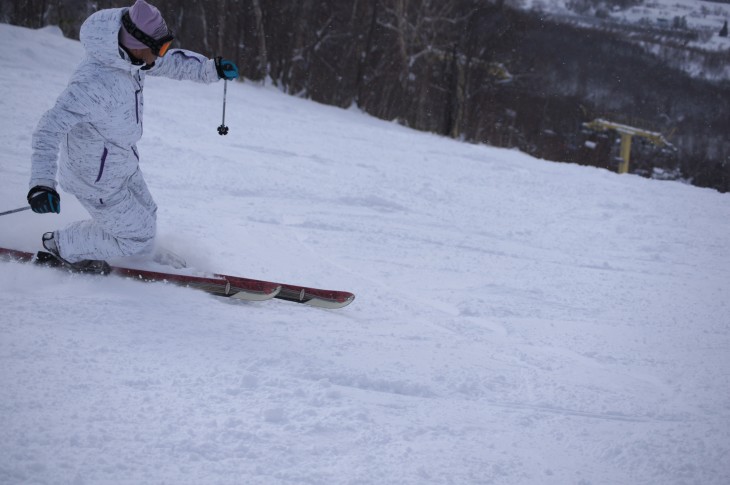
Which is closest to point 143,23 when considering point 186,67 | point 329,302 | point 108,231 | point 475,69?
point 186,67

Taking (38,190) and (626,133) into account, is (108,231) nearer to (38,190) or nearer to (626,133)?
(38,190)

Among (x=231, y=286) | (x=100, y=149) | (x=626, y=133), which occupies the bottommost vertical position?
(x=231, y=286)

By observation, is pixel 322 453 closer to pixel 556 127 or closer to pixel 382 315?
pixel 382 315

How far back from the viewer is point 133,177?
3.54 metres

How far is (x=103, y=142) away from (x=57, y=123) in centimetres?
27

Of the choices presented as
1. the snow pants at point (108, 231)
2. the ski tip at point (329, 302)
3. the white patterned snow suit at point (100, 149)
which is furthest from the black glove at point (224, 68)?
the ski tip at point (329, 302)

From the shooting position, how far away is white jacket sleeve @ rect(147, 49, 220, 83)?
370 cm

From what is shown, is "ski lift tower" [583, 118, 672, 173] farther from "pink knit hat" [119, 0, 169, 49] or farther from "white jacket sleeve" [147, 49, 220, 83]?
"pink knit hat" [119, 0, 169, 49]

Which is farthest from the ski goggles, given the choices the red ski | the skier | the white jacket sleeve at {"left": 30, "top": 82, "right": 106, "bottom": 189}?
the red ski

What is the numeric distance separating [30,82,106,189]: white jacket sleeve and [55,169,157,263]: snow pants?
388mm

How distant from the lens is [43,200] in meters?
2.81

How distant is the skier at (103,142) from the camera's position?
9.63 feet

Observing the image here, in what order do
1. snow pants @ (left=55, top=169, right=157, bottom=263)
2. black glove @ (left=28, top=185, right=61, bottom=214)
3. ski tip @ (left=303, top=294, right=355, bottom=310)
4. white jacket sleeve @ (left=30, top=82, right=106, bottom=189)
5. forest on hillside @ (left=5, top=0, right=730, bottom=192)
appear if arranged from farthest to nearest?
1. forest on hillside @ (left=5, top=0, right=730, bottom=192)
2. ski tip @ (left=303, top=294, right=355, bottom=310)
3. snow pants @ (left=55, top=169, right=157, bottom=263)
4. white jacket sleeve @ (left=30, top=82, right=106, bottom=189)
5. black glove @ (left=28, top=185, right=61, bottom=214)

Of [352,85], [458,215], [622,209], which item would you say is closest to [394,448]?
[458,215]
